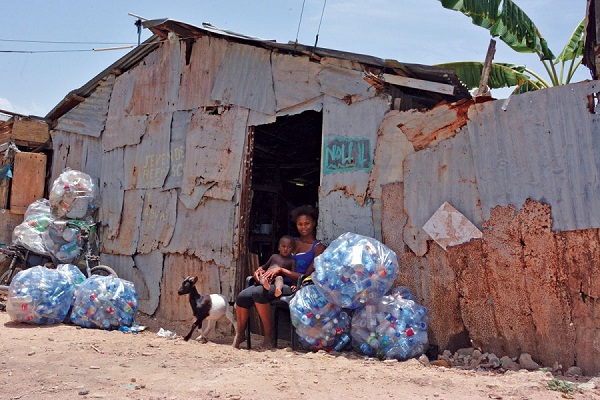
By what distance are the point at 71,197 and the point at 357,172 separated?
4.85 m

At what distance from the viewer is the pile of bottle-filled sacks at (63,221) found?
342 inches

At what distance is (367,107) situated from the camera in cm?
623

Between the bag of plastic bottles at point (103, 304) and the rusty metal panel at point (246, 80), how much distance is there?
2710 millimetres

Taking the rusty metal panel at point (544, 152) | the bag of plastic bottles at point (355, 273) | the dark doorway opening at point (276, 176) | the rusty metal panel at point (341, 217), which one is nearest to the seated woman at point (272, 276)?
the rusty metal panel at point (341, 217)

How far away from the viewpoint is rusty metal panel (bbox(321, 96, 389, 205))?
613 centimetres

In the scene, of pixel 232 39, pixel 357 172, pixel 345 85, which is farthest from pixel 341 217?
pixel 232 39

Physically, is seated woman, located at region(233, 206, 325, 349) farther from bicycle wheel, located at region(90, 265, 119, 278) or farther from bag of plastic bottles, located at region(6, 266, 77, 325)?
bicycle wheel, located at region(90, 265, 119, 278)

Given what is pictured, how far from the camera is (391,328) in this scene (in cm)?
524

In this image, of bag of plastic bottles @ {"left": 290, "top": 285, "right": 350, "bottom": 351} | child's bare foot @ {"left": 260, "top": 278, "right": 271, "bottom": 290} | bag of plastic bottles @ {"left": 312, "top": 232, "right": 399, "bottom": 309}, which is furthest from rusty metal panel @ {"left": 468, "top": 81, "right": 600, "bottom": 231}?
child's bare foot @ {"left": 260, "top": 278, "right": 271, "bottom": 290}

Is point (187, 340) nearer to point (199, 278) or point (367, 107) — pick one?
point (199, 278)

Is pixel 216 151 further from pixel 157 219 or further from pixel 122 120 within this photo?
pixel 122 120

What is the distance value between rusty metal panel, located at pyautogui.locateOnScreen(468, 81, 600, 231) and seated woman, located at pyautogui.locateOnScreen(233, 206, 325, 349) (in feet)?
6.36

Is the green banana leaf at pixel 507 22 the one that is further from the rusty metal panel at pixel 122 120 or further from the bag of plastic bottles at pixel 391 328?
the rusty metal panel at pixel 122 120

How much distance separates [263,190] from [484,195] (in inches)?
201
